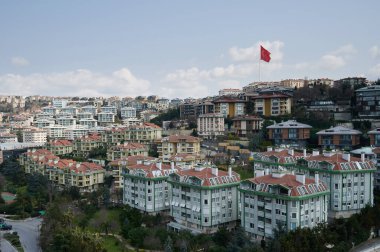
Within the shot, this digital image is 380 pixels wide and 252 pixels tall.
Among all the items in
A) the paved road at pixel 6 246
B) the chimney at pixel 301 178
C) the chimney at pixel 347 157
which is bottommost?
the paved road at pixel 6 246

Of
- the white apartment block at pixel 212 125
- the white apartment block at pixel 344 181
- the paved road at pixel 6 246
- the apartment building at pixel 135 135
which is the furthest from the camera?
the white apartment block at pixel 212 125

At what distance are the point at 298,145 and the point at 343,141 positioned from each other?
479cm

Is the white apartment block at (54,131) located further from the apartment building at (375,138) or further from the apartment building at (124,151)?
the apartment building at (375,138)

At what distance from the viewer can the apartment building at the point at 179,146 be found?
142 ft

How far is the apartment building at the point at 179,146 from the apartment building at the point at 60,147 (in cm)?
1463

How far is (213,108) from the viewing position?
5988cm

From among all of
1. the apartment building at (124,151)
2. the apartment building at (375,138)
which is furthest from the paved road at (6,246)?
the apartment building at (375,138)

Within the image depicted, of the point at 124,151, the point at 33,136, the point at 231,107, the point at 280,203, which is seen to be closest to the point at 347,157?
the point at 280,203

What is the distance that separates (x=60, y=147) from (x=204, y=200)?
103ft

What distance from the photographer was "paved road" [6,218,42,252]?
2657cm

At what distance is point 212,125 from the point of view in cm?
5162

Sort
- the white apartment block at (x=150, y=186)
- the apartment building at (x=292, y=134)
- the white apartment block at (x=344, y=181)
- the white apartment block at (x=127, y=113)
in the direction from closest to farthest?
the white apartment block at (x=344, y=181) → the white apartment block at (x=150, y=186) → the apartment building at (x=292, y=134) → the white apartment block at (x=127, y=113)

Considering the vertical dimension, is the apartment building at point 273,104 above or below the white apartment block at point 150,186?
above

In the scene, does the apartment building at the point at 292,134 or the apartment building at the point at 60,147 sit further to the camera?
the apartment building at the point at 60,147
